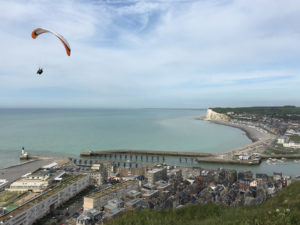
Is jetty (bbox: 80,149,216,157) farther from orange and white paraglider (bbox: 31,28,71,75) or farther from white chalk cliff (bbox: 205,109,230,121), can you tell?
white chalk cliff (bbox: 205,109,230,121)

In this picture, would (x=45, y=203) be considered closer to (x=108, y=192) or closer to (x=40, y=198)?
(x=40, y=198)

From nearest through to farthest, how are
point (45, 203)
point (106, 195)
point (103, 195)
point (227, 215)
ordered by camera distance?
point (227, 215)
point (45, 203)
point (103, 195)
point (106, 195)

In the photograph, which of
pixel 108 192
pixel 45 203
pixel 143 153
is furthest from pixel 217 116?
pixel 45 203

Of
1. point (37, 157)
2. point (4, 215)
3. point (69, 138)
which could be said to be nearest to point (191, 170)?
point (4, 215)

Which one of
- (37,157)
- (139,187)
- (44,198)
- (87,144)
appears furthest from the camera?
(87,144)

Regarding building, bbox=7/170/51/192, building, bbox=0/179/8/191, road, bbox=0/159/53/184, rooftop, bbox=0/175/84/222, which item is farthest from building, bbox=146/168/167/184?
road, bbox=0/159/53/184

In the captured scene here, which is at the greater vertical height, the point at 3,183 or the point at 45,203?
the point at 45,203

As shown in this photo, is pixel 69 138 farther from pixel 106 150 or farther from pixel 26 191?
pixel 26 191
